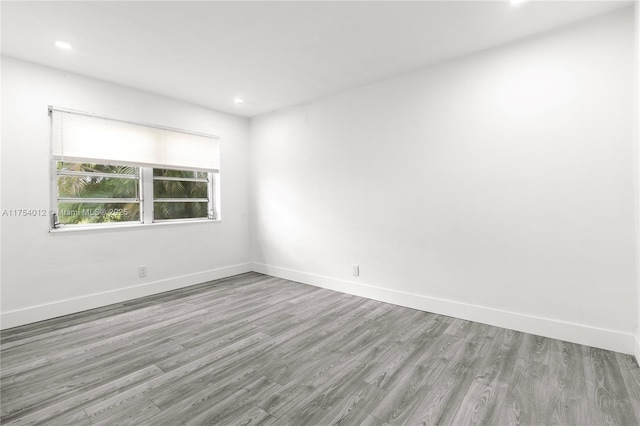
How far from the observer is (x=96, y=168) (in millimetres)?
3676

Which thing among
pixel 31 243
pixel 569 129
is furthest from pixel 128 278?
pixel 569 129

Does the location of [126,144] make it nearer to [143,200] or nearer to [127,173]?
[127,173]

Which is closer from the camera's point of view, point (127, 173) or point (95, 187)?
point (95, 187)

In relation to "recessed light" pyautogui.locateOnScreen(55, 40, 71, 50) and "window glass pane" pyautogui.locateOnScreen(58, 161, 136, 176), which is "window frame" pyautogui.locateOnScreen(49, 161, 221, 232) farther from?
"recessed light" pyautogui.locateOnScreen(55, 40, 71, 50)

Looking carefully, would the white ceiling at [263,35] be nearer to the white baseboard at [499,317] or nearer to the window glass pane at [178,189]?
the window glass pane at [178,189]

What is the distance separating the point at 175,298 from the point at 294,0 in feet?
11.7

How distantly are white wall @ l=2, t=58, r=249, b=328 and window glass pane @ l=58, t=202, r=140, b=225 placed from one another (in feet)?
0.65

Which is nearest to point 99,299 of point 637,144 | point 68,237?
point 68,237

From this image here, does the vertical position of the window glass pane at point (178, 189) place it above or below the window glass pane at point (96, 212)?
above

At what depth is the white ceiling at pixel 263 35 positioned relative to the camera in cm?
232

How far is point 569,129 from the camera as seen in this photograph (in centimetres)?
257

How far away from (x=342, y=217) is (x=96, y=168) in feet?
10.3

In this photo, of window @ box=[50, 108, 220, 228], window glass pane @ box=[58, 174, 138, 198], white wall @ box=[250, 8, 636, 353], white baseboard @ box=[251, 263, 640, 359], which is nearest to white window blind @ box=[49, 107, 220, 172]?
window @ box=[50, 108, 220, 228]

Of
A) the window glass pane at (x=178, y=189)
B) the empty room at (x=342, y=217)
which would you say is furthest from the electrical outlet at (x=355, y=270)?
the window glass pane at (x=178, y=189)
